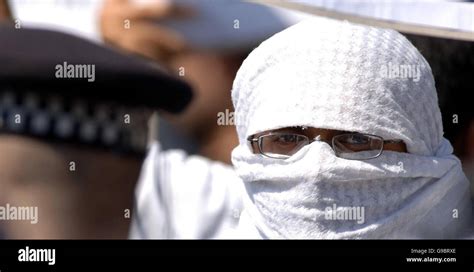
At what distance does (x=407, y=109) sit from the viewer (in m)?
3.21

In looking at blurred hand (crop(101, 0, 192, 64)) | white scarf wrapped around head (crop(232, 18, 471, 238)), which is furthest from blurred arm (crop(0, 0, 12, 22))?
white scarf wrapped around head (crop(232, 18, 471, 238))

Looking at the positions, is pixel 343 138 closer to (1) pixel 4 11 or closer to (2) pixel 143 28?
(2) pixel 143 28

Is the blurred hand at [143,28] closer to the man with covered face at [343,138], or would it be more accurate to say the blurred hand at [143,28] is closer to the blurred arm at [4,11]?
the blurred arm at [4,11]

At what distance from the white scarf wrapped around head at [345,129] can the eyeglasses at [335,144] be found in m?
0.02

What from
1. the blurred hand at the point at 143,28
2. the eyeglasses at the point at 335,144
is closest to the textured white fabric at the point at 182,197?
the blurred hand at the point at 143,28

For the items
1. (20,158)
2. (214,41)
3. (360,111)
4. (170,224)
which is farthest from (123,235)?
(360,111)

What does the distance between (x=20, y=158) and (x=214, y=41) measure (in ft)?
2.35

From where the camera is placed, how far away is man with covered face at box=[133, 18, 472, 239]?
3209mm

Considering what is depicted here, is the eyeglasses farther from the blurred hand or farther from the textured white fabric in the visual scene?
the blurred hand

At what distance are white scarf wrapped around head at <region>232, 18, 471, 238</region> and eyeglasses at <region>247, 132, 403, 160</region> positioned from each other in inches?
0.7

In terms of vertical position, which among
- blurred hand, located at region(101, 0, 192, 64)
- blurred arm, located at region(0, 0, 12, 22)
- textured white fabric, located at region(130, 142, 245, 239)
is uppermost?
blurred arm, located at region(0, 0, 12, 22)

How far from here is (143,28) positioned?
411 cm

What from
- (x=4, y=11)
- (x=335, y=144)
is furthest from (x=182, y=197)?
(x=335, y=144)

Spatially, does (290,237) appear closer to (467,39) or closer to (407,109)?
(407,109)
